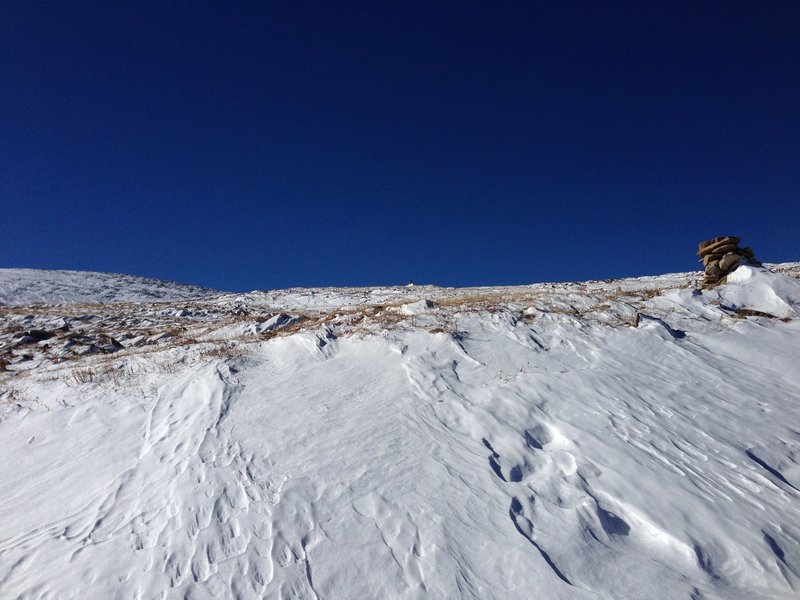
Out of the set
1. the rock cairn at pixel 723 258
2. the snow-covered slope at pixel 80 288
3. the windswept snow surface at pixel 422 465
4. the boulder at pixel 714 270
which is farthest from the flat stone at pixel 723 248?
the snow-covered slope at pixel 80 288

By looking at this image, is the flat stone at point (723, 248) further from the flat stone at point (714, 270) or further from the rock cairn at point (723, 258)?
the flat stone at point (714, 270)

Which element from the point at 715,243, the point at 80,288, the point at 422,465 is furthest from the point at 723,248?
the point at 80,288

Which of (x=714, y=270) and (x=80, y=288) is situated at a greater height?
(x=714, y=270)

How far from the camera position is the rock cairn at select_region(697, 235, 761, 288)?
16656 mm

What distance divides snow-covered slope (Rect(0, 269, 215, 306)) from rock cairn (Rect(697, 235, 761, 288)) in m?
52.0

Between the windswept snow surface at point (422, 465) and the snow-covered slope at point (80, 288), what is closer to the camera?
the windswept snow surface at point (422, 465)

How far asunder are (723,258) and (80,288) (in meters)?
61.0

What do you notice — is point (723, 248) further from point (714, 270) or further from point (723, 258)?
point (714, 270)

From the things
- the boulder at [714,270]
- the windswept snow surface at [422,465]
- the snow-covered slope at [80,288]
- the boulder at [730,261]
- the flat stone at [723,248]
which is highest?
the flat stone at [723,248]

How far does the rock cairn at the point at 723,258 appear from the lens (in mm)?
16656

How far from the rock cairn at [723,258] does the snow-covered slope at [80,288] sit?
2046 inches

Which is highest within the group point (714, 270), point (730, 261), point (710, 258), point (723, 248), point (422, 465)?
point (723, 248)

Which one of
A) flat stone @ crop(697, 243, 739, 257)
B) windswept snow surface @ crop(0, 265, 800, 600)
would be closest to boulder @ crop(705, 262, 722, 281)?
flat stone @ crop(697, 243, 739, 257)

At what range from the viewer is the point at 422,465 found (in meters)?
6.50
